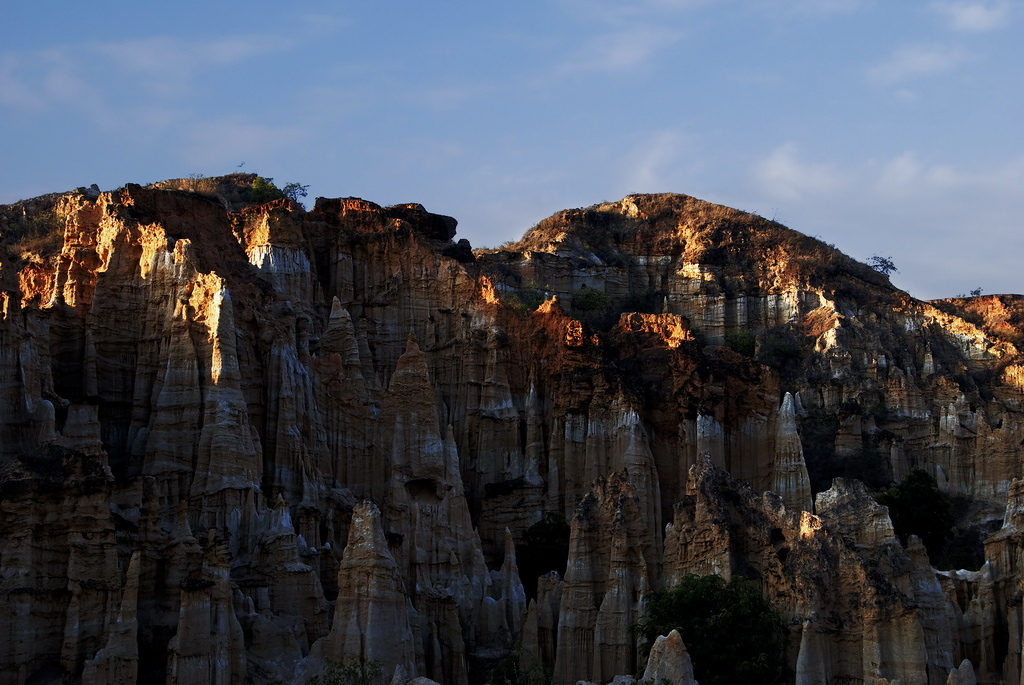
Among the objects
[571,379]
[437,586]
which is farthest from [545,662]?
[571,379]

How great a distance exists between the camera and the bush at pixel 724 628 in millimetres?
33344

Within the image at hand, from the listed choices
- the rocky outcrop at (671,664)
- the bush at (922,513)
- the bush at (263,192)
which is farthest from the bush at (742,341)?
the rocky outcrop at (671,664)

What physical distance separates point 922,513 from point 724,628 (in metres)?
23.8

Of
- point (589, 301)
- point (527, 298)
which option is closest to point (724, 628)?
point (527, 298)

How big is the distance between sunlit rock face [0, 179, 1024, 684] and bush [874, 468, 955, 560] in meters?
2.65

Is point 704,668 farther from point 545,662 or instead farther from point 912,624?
point 545,662

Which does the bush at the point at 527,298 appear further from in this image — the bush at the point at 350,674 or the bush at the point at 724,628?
the bush at the point at 350,674

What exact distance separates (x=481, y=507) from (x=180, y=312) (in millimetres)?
15739

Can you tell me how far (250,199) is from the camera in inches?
3024

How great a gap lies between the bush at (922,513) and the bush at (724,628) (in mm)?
21320

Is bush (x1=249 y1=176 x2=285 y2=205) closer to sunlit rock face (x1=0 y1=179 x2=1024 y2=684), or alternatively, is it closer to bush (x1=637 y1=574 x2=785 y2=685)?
sunlit rock face (x1=0 y1=179 x2=1024 y2=684)

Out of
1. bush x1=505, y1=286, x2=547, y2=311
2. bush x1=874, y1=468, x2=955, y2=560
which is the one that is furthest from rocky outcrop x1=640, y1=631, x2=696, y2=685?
bush x1=505, y1=286, x2=547, y2=311

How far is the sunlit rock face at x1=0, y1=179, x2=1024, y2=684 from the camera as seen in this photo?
34.0 metres

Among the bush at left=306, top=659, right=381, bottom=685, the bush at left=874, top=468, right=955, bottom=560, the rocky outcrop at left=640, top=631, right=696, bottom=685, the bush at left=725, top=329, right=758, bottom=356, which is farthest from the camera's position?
the bush at left=725, top=329, right=758, bottom=356
